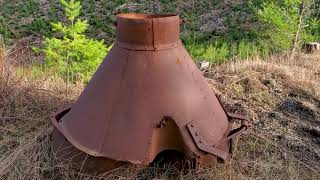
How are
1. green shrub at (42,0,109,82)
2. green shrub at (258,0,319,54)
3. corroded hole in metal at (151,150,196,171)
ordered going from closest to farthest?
corroded hole in metal at (151,150,196,171) → green shrub at (42,0,109,82) → green shrub at (258,0,319,54)

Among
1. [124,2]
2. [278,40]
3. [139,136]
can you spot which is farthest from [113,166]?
[124,2]

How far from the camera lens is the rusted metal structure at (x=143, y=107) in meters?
2.58

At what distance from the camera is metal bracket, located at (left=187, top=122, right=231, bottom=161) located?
8.50ft

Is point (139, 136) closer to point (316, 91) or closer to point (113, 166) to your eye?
point (113, 166)

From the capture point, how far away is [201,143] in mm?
2629

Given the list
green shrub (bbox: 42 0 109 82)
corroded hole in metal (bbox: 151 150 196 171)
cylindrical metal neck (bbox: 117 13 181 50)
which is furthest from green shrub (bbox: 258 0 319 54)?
cylindrical metal neck (bbox: 117 13 181 50)

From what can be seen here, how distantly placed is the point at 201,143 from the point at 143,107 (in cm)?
42

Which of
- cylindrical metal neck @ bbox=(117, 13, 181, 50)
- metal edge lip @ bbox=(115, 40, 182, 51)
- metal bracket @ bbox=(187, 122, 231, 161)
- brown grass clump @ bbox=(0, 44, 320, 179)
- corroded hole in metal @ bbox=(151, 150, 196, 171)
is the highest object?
cylindrical metal neck @ bbox=(117, 13, 181, 50)

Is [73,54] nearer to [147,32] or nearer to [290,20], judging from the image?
[147,32]

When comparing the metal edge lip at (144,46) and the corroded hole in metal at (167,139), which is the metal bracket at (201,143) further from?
the metal edge lip at (144,46)

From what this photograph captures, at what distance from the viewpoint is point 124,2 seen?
582 inches

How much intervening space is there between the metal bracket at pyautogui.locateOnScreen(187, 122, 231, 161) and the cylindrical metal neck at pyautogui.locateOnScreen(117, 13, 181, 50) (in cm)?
53

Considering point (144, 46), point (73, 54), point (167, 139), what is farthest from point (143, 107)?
point (73, 54)

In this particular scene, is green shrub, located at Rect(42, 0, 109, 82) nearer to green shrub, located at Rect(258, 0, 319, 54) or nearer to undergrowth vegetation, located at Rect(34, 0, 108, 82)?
undergrowth vegetation, located at Rect(34, 0, 108, 82)
